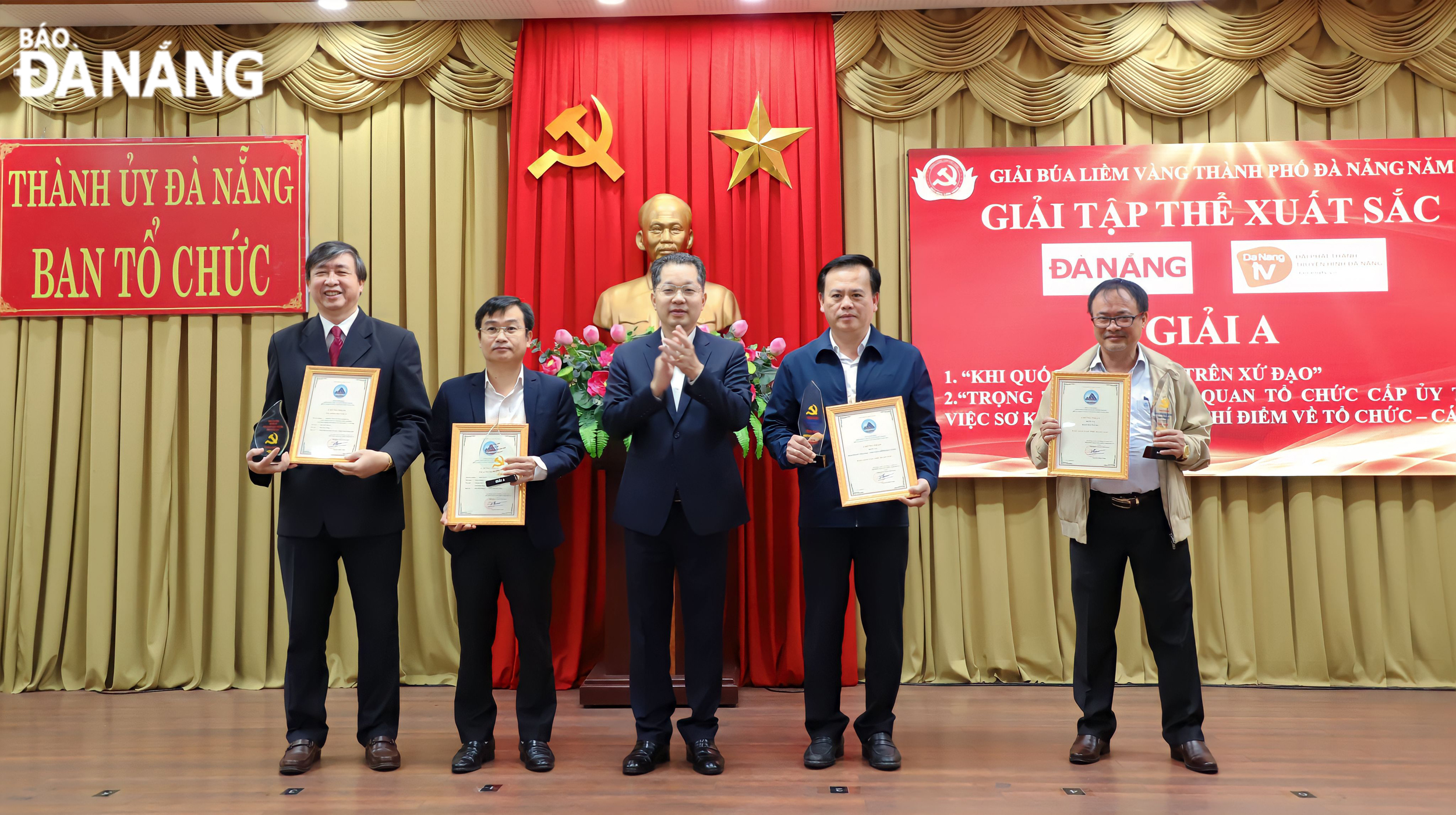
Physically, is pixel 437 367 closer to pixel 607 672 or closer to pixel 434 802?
pixel 607 672

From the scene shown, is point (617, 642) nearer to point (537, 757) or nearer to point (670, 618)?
point (537, 757)

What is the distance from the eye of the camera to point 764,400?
353 cm

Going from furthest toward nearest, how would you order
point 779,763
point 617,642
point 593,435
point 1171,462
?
point 617,642 < point 593,435 < point 779,763 < point 1171,462

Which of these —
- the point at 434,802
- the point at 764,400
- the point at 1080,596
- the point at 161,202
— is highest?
the point at 161,202

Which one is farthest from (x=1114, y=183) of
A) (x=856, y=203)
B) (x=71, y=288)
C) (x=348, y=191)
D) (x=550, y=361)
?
(x=71, y=288)

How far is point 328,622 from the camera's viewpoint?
2721mm

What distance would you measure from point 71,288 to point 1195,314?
5.05 m

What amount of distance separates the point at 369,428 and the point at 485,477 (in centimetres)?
37

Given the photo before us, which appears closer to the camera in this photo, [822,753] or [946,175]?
[822,753]

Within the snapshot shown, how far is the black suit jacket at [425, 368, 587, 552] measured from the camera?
2.70m

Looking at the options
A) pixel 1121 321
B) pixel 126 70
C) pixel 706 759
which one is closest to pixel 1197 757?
pixel 1121 321

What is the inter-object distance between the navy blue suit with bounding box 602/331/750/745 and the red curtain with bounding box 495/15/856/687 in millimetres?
1336

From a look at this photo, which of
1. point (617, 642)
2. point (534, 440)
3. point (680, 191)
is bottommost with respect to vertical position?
point (617, 642)

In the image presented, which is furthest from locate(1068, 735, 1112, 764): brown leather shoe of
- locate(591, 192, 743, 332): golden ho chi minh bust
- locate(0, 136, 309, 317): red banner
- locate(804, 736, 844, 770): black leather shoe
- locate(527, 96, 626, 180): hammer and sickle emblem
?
locate(0, 136, 309, 317): red banner
